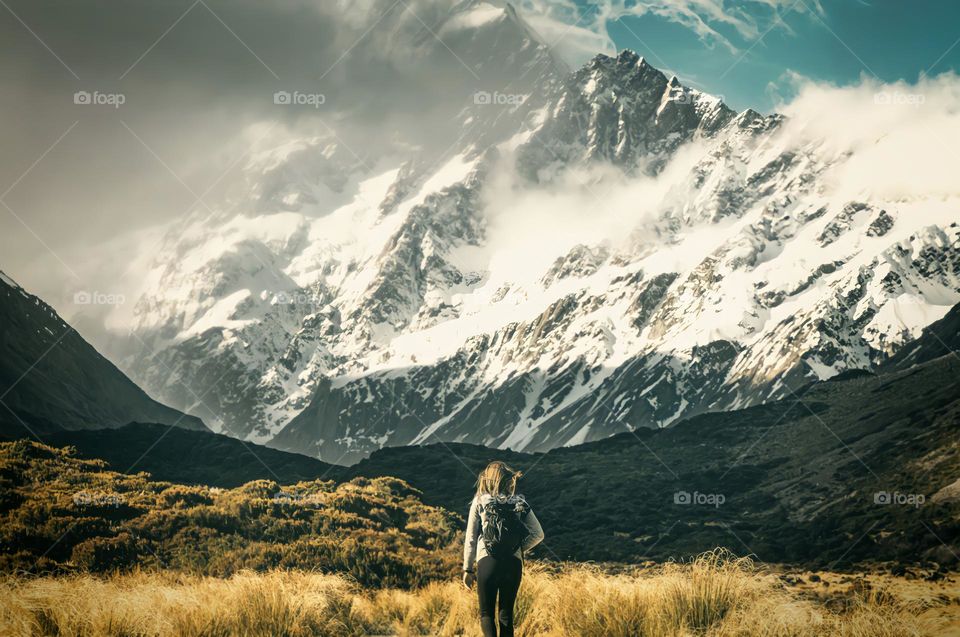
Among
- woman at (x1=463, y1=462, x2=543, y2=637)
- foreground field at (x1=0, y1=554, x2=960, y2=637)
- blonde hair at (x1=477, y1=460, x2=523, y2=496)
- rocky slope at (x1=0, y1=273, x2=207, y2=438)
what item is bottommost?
foreground field at (x1=0, y1=554, x2=960, y2=637)

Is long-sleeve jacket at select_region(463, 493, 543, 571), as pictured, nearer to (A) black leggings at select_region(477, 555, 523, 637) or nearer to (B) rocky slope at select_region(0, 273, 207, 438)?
(A) black leggings at select_region(477, 555, 523, 637)

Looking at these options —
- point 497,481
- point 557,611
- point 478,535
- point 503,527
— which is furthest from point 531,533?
point 557,611

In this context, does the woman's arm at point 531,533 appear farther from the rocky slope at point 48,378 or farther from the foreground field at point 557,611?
the rocky slope at point 48,378

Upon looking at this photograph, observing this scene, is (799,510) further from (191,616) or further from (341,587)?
(191,616)

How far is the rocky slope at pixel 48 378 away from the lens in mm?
81062

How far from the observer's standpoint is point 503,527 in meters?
11.7

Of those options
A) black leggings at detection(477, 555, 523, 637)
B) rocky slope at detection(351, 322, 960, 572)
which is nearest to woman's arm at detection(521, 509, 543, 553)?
black leggings at detection(477, 555, 523, 637)

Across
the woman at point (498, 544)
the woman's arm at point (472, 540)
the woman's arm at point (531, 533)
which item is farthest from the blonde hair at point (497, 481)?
the woman's arm at point (531, 533)

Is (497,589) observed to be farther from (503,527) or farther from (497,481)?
(497,481)

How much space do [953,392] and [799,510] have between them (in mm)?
23519

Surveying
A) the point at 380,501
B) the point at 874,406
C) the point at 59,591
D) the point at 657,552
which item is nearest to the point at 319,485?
the point at 380,501

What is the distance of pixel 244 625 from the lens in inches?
498

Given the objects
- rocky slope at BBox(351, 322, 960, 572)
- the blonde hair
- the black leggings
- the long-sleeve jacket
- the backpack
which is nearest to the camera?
the black leggings

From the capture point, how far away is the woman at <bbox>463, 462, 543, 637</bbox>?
11.5m
